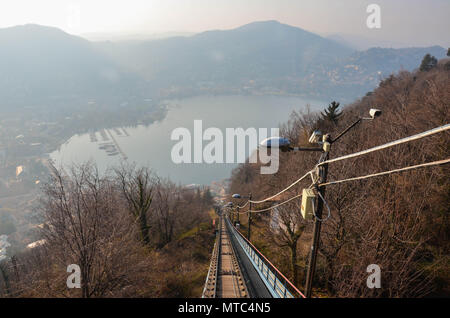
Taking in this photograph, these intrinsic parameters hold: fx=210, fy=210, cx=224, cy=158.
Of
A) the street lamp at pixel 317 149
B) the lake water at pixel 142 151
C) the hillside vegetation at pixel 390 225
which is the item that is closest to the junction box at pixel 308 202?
the street lamp at pixel 317 149

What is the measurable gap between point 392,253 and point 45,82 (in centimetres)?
26982

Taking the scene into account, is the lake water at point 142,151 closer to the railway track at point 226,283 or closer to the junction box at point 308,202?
the railway track at point 226,283

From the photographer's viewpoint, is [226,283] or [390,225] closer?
[390,225]

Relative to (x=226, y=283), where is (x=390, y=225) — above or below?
above

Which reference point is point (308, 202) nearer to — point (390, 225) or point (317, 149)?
point (317, 149)

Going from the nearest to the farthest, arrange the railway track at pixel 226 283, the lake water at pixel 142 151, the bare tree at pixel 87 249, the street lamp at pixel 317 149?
the street lamp at pixel 317 149 → the bare tree at pixel 87 249 → the railway track at pixel 226 283 → the lake water at pixel 142 151

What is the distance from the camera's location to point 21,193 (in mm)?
79875

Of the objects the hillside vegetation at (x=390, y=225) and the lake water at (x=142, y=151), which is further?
the lake water at (x=142, y=151)

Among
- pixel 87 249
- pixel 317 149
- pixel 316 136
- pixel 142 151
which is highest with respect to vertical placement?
pixel 316 136

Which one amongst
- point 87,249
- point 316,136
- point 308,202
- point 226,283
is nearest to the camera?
point 316,136

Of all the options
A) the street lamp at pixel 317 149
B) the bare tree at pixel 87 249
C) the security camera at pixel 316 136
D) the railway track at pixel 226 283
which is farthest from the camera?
the railway track at pixel 226 283

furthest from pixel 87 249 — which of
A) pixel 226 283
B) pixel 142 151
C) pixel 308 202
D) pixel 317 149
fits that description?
pixel 142 151
